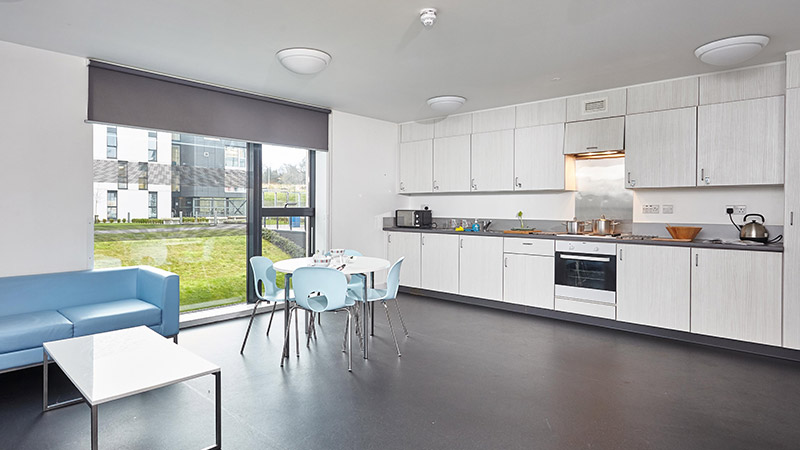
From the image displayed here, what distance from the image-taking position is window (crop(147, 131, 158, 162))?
4.46m

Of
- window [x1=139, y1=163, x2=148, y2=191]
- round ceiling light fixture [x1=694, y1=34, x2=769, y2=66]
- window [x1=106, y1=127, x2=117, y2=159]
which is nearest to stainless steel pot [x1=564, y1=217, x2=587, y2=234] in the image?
round ceiling light fixture [x1=694, y1=34, x2=769, y2=66]

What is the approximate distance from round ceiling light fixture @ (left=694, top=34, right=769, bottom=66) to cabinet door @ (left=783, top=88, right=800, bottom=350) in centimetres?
63

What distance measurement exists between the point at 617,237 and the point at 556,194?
1.08m

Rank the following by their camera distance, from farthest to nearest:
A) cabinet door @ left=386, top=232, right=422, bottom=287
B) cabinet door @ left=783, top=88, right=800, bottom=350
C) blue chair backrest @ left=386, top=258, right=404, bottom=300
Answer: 1. cabinet door @ left=386, top=232, right=422, bottom=287
2. blue chair backrest @ left=386, top=258, right=404, bottom=300
3. cabinet door @ left=783, top=88, right=800, bottom=350

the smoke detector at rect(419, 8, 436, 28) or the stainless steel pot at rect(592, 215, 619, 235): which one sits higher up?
the smoke detector at rect(419, 8, 436, 28)

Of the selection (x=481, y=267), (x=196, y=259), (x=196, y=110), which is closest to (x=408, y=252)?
(x=481, y=267)

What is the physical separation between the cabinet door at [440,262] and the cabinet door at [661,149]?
2.29 meters

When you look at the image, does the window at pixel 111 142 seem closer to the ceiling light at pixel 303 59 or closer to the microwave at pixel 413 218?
the ceiling light at pixel 303 59

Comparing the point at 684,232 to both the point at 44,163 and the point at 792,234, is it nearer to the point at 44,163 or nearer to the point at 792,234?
the point at 792,234

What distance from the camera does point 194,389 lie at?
3.06 metres

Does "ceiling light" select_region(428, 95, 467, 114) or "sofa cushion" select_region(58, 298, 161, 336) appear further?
"ceiling light" select_region(428, 95, 467, 114)

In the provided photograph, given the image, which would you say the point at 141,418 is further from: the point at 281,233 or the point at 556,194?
the point at 556,194

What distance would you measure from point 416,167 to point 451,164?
632 millimetres

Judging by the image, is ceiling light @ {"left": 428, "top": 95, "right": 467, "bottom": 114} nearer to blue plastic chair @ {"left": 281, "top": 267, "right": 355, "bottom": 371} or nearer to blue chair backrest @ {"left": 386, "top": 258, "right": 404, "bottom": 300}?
blue chair backrest @ {"left": 386, "top": 258, "right": 404, "bottom": 300}
